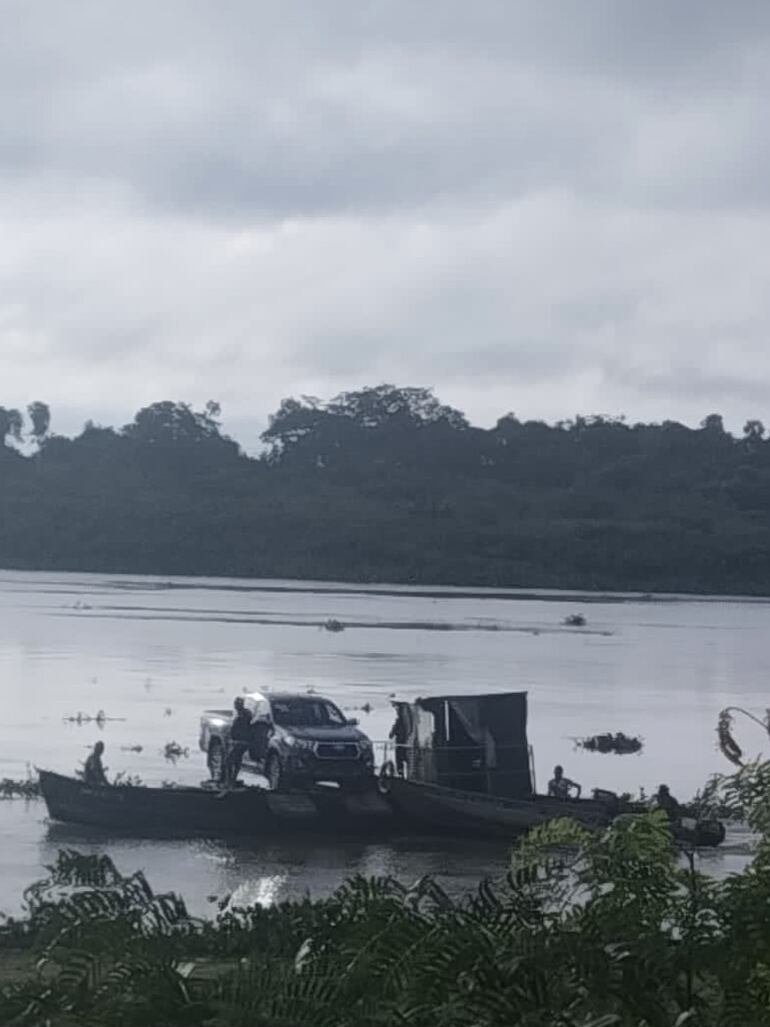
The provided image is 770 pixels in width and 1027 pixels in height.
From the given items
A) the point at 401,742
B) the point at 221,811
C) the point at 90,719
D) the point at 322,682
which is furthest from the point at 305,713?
the point at 322,682

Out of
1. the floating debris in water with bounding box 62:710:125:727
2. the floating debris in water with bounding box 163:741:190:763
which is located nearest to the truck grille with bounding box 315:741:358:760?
the floating debris in water with bounding box 163:741:190:763

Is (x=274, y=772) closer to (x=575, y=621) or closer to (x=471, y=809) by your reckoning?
(x=471, y=809)

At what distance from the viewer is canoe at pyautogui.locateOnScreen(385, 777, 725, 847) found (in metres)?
28.8

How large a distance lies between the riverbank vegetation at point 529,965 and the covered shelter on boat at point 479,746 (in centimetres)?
1933

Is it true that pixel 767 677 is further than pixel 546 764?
Yes

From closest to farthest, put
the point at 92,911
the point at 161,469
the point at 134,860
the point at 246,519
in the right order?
1. the point at 92,911
2. the point at 134,860
3. the point at 246,519
4. the point at 161,469

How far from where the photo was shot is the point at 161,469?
192 m

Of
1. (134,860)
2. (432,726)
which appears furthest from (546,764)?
(134,860)

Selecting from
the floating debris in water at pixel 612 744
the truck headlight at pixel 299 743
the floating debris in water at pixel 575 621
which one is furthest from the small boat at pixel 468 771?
the floating debris in water at pixel 575 621

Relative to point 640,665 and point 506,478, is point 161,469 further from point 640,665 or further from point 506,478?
point 640,665

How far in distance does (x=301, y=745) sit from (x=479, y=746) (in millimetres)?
2748

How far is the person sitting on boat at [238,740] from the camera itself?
1282 inches

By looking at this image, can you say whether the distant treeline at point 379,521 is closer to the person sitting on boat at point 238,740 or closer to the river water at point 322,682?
the river water at point 322,682

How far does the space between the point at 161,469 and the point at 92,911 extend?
180301mm
